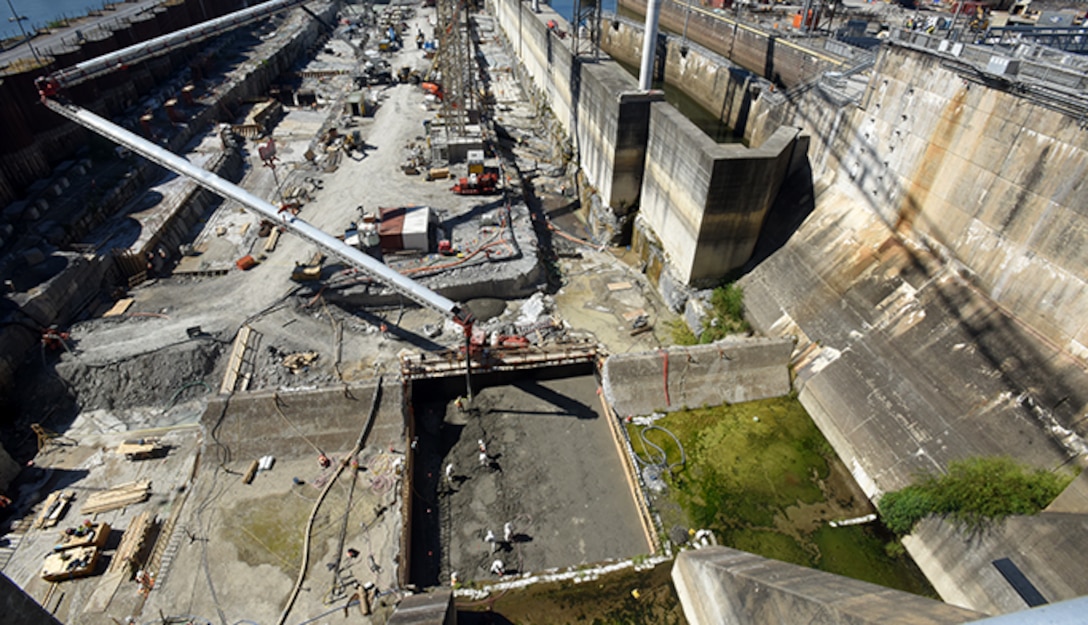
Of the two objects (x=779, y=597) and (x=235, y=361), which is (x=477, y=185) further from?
(x=779, y=597)

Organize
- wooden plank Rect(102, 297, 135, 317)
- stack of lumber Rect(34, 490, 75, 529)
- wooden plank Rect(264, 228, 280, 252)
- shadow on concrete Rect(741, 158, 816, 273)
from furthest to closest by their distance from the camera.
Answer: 1. wooden plank Rect(264, 228, 280, 252)
2. shadow on concrete Rect(741, 158, 816, 273)
3. wooden plank Rect(102, 297, 135, 317)
4. stack of lumber Rect(34, 490, 75, 529)

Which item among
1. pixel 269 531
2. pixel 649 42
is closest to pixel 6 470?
pixel 269 531

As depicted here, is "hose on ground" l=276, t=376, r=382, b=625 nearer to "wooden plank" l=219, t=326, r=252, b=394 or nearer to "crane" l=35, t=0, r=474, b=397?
"crane" l=35, t=0, r=474, b=397

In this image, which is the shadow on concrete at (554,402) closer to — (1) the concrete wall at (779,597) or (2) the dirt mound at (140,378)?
(1) the concrete wall at (779,597)

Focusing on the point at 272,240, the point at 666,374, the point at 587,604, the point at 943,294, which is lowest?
the point at 587,604

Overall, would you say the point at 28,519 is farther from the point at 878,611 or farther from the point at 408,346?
the point at 878,611

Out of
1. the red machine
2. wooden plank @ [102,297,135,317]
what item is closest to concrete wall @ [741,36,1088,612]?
the red machine
